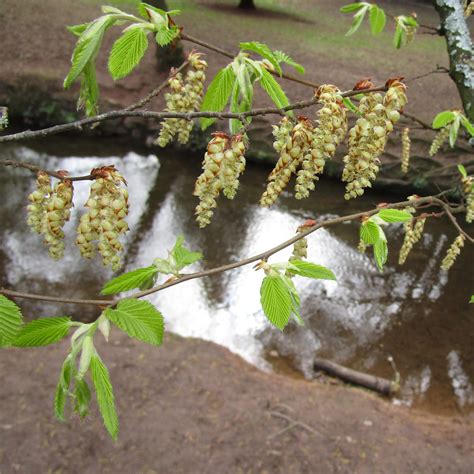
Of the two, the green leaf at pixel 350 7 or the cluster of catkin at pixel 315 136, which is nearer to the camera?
the cluster of catkin at pixel 315 136

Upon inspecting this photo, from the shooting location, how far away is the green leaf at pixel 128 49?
3.88ft

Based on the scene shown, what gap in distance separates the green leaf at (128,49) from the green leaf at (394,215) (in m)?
0.83

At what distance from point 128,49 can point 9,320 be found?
739mm

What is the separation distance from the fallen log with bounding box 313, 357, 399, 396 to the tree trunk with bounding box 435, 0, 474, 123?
3863 millimetres

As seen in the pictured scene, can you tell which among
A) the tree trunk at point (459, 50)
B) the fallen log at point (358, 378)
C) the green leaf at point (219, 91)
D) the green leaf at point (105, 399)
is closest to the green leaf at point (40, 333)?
the green leaf at point (105, 399)

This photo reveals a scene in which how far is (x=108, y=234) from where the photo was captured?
1132 millimetres

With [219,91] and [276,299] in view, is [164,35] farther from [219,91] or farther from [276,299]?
[276,299]

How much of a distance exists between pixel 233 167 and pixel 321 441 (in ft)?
11.3

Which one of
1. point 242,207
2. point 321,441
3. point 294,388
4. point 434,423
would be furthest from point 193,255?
point 242,207

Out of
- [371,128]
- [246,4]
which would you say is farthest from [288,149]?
[246,4]

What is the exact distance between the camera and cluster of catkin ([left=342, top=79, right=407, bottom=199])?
1042 millimetres

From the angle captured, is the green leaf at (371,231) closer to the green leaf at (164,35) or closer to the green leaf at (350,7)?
→ the green leaf at (164,35)

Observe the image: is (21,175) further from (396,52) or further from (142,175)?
(396,52)

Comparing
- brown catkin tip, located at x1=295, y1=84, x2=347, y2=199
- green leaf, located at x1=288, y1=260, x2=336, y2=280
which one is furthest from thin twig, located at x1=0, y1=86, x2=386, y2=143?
green leaf, located at x1=288, y1=260, x2=336, y2=280
